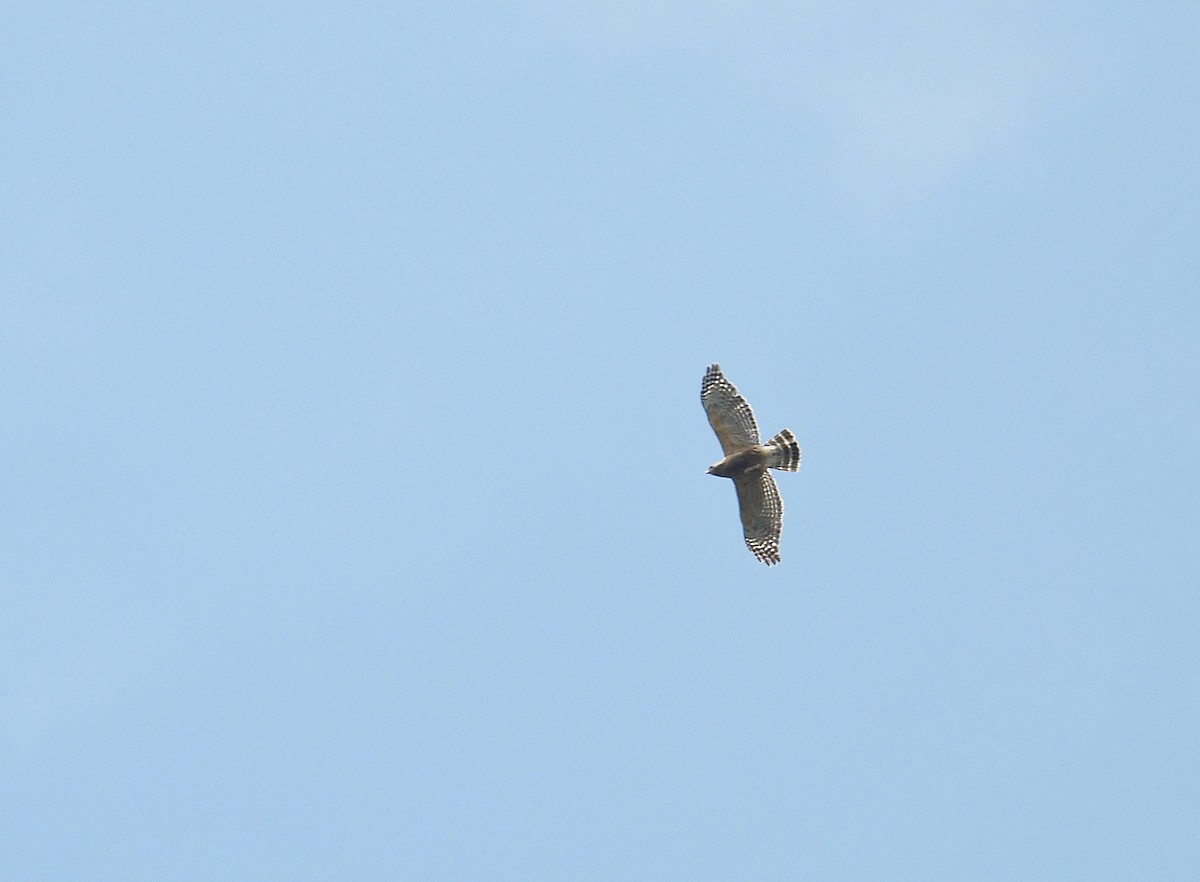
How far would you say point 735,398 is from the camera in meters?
42.2

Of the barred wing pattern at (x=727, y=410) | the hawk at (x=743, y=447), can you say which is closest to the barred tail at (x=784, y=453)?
the hawk at (x=743, y=447)

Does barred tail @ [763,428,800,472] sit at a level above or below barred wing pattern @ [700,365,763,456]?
below

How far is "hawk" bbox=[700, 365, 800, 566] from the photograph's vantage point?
42.0 metres

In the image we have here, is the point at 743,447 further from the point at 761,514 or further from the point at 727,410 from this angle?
the point at 761,514

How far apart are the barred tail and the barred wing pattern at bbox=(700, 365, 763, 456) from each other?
0.46 meters

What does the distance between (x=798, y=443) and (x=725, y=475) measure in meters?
1.70

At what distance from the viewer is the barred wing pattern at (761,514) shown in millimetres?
42903

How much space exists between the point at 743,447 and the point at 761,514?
1.76 meters

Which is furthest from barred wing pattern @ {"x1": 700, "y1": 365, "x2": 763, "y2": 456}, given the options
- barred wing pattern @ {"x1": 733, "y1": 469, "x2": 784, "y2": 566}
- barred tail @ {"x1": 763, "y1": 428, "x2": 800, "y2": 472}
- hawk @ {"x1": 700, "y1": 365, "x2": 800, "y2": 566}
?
barred wing pattern @ {"x1": 733, "y1": 469, "x2": 784, "y2": 566}

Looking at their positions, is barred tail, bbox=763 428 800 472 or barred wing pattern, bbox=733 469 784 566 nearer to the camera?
barred tail, bbox=763 428 800 472

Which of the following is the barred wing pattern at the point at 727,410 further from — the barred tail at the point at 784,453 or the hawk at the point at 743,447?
the barred tail at the point at 784,453

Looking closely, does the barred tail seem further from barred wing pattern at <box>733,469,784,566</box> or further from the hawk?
barred wing pattern at <box>733,469,784,566</box>

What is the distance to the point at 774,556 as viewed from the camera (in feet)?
142

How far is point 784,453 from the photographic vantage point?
4194 cm
